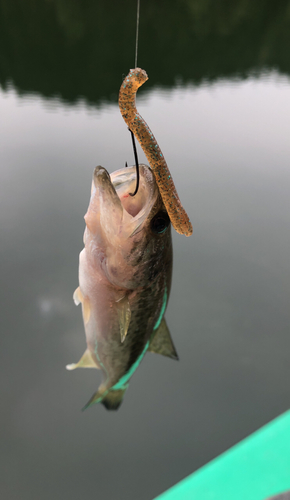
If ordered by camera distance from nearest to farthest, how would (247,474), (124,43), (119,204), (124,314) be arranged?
1. (119,204)
2. (124,314)
3. (247,474)
4. (124,43)

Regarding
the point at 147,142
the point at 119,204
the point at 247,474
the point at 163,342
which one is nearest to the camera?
the point at 147,142

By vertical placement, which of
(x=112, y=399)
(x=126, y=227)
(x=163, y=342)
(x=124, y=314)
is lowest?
(x=112, y=399)

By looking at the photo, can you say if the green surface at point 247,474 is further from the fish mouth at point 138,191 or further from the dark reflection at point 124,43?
the dark reflection at point 124,43

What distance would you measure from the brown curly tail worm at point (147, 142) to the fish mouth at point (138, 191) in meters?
0.12

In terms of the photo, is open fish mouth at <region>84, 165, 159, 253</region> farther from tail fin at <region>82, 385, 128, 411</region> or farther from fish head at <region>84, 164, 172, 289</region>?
tail fin at <region>82, 385, 128, 411</region>

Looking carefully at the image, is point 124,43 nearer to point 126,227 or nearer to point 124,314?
point 126,227

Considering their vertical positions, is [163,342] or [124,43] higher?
[124,43]

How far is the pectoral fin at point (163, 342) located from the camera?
1.38 metres

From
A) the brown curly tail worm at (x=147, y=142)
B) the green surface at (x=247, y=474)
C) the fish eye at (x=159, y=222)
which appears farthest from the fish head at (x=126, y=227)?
the green surface at (x=247, y=474)

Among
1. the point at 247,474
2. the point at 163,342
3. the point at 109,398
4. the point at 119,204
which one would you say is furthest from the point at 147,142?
the point at 247,474

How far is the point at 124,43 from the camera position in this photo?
8086 millimetres

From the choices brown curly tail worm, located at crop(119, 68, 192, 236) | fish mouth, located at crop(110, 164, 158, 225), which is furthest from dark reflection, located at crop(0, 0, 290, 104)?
brown curly tail worm, located at crop(119, 68, 192, 236)

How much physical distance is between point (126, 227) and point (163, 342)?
1.98ft

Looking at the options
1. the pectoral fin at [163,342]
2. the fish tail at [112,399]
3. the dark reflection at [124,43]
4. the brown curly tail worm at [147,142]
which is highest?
the dark reflection at [124,43]
